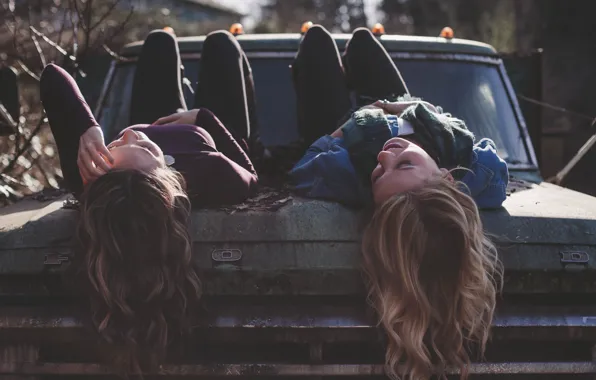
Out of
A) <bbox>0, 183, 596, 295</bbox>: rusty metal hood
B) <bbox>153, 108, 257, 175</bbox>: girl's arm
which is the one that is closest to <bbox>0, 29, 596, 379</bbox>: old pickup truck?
<bbox>0, 183, 596, 295</bbox>: rusty metal hood

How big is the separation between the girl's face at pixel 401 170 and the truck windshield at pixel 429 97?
4.52 ft

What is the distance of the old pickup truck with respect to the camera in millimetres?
2320

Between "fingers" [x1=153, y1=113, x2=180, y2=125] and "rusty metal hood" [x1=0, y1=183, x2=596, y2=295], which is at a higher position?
"fingers" [x1=153, y1=113, x2=180, y2=125]

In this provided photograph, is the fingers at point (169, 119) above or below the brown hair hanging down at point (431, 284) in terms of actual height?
above

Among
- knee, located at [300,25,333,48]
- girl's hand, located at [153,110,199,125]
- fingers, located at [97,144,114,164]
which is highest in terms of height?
knee, located at [300,25,333,48]

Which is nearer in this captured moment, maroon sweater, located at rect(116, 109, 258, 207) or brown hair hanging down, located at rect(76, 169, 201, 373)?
brown hair hanging down, located at rect(76, 169, 201, 373)

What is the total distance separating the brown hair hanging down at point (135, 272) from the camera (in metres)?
2.25

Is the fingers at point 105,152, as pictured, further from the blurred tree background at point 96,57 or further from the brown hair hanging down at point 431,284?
the blurred tree background at point 96,57

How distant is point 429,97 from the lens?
3990 mm

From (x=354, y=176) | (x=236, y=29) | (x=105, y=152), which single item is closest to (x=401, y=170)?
(x=354, y=176)

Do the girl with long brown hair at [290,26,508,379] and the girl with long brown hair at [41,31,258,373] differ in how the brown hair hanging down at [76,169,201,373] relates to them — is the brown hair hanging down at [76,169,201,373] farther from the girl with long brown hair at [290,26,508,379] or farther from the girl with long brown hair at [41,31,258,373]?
the girl with long brown hair at [290,26,508,379]

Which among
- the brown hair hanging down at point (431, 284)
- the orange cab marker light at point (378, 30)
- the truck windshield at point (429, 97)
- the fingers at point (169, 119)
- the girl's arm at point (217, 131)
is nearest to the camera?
the brown hair hanging down at point (431, 284)

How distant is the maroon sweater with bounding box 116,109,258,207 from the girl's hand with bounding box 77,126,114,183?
0.95 ft

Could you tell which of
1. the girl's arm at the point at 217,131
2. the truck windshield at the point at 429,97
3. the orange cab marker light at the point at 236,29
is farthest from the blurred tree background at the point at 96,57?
the girl's arm at the point at 217,131
